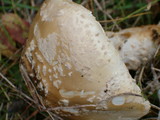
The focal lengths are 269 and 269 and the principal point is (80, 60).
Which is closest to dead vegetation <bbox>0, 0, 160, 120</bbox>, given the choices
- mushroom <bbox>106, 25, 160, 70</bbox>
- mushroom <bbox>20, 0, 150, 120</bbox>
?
mushroom <bbox>106, 25, 160, 70</bbox>

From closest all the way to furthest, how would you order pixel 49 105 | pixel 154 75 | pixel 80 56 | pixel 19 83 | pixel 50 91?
1. pixel 80 56
2. pixel 50 91
3. pixel 49 105
4. pixel 154 75
5. pixel 19 83

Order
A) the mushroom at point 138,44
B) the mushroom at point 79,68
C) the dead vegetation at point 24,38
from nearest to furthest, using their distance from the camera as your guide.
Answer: the mushroom at point 79,68 → the mushroom at point 138,44 → the dead vegetation at point 24,38

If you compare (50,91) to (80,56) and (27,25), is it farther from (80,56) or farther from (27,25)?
(27,25)

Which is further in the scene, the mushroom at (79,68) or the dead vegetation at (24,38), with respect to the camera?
A: the dead vegetation at (24,38)

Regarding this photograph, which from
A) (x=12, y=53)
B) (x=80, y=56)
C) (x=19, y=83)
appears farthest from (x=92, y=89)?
(x=12, y=53)

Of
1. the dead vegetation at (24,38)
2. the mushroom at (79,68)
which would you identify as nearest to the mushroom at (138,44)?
the dead vegetation at (24,38)

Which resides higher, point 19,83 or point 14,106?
point 19,83

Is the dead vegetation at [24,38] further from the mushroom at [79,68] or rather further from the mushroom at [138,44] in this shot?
the mushroom at [79,68]

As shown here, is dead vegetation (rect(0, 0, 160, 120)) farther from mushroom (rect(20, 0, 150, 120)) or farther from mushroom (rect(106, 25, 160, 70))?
mushroom (rect(20, 0, 150, 120))
